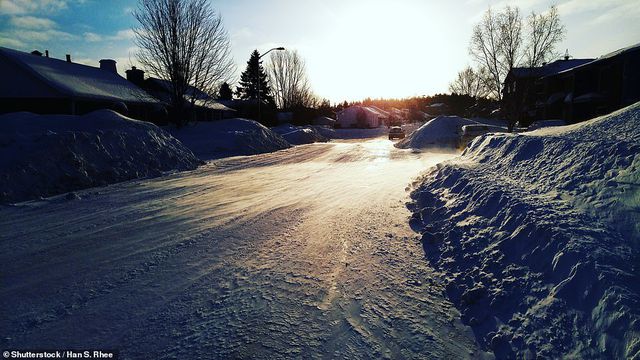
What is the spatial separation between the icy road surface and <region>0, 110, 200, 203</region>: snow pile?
4.18 ft

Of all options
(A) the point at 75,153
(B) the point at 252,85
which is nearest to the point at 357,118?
(B) the point at 252,85

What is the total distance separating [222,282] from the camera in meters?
3.86

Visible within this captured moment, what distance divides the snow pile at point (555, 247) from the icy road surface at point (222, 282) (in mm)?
350

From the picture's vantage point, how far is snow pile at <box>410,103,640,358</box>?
8.17 feet

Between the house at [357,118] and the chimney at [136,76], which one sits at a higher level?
the chimney at [136,76]

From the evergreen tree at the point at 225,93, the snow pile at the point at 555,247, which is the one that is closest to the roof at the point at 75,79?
the snow pile at the point at 555,247

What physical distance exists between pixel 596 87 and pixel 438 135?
57.4ft

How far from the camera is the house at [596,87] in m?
25.0

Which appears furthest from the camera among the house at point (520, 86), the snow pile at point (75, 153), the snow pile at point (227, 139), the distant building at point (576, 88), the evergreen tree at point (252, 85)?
the evergreen tree at point (252, 85)

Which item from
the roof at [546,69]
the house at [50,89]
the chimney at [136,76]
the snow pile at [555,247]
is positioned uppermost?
the roof at [546,69]

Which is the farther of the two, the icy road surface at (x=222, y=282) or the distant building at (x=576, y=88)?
the distant building at (x=576, y=88)

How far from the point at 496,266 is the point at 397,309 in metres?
1.20

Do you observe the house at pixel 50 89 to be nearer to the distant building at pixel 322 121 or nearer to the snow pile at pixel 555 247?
the snow pile at pixel 555 247

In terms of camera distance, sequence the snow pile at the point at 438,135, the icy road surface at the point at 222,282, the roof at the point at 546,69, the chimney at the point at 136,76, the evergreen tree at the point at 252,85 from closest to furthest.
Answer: the icy road surface at the point at 222,282 < the snow pile at the point at 438,135 < the chimney at the point at 136,76 < the roof at the point at 546,69 < the evergreen tree at the point at 252,85
